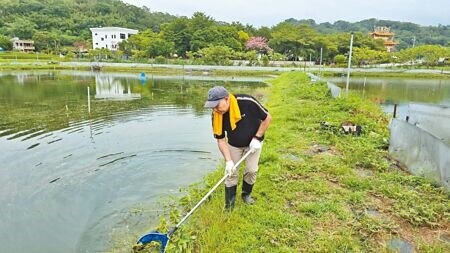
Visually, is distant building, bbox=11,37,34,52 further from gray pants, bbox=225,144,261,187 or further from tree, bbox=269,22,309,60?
gray pants, bbox=225,144,261,187

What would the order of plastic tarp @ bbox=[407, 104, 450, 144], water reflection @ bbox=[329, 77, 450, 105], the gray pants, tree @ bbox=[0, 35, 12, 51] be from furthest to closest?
tree @ bbox=[0, 35, 12, 51] < water reflection @ bbox=[329, 77, 450, 105] < plastic tarp @ bbox=[407, 104, 450, 144] < the gray pants

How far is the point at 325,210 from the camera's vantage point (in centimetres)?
409

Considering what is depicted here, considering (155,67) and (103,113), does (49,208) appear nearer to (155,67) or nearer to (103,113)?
(103,113)

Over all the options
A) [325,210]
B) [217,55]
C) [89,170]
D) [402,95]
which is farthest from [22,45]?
[325,210]

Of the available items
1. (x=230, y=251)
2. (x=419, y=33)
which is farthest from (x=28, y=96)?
(x=419, y=33)

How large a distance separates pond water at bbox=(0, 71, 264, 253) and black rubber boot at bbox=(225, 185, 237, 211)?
128cm

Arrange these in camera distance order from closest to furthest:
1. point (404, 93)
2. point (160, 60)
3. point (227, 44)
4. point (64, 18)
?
point (404, 93) < point (160, 60) < point (227, 44) < point (64, 18)

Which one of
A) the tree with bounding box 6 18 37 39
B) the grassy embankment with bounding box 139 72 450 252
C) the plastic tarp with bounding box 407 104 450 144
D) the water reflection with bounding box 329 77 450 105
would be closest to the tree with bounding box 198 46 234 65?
the water reflection with bounding box 329 77 450 105

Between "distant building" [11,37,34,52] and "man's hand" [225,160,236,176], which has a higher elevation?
"distant building" [11,37,34,52]

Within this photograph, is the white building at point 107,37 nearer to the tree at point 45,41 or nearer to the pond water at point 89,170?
the tree at point 45,41

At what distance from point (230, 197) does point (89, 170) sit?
404 centimetres

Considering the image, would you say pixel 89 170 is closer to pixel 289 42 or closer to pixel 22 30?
pixel 289 42

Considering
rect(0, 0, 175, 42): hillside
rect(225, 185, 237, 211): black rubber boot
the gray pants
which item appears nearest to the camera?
the gray pants

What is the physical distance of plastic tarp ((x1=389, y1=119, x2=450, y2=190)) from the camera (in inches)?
177
